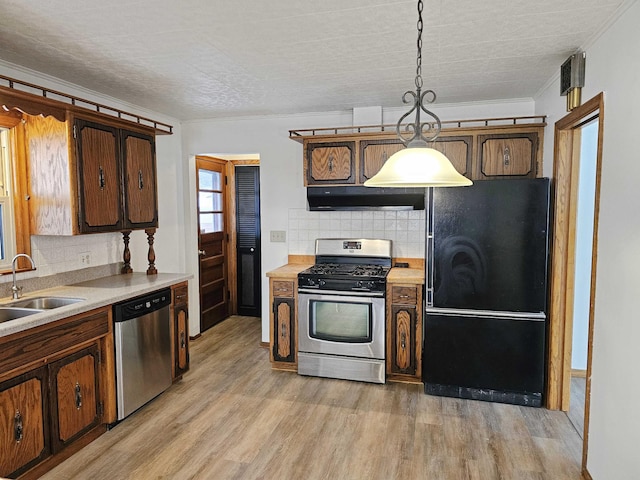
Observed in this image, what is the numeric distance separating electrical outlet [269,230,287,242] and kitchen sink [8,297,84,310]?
6.71 feet

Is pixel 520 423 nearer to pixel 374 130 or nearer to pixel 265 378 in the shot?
pixel 265 378

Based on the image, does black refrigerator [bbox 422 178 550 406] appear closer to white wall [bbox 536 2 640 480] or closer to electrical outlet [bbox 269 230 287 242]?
white wall [bbox 536 2 640 480]

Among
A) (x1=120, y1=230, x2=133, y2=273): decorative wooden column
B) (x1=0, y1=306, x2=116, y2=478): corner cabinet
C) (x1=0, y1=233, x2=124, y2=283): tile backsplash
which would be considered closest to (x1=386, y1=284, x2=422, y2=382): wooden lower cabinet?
(x1=0, y1=306, x2=116, y2=478): corner cabinet

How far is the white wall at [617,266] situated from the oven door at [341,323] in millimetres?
1637

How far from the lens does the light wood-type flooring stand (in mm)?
2457

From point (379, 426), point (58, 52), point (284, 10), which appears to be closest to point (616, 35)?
point (284, 10)

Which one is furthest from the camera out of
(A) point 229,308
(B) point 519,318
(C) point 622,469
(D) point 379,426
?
(A) point 229,308

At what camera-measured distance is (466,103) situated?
3.89 metres

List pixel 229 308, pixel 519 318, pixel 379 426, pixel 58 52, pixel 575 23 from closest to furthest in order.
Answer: pixel 575 23 < pixel 58 52 < pixel 379 426 < pixel 519 318 < pixel 229 308

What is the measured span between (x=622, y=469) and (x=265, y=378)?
2585mm

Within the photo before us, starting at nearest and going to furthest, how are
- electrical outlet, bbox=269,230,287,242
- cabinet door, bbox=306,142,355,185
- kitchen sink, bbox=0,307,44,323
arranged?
kitchen sink, bbox=0,307,44,323 < cabinet door, bbox=306,142,355,185 < electrical outlet, bbox=269,230,287,242

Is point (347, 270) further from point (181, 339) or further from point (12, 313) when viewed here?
point (12, 313)

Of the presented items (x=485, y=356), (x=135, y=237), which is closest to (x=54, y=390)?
(x=135, y=237)

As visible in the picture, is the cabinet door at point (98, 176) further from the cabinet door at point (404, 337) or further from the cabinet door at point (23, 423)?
the cabinet door at point (404, 337)
